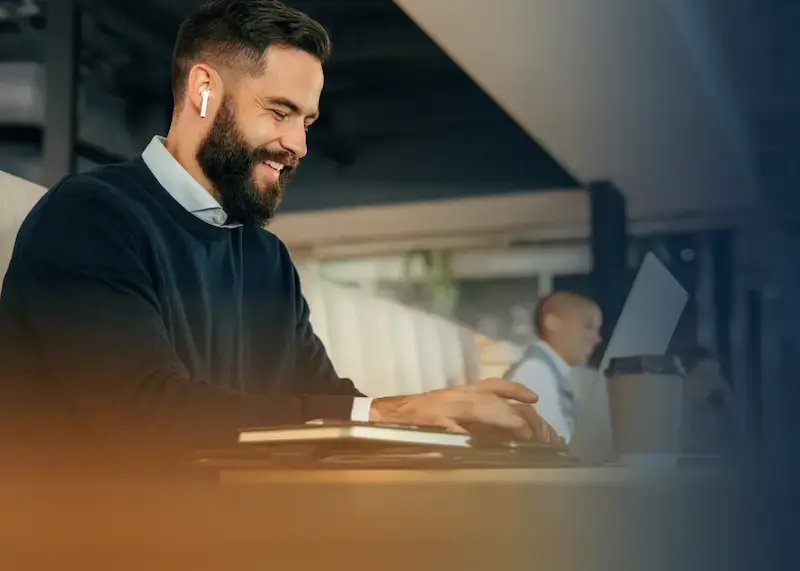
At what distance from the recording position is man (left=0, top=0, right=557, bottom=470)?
858 mm

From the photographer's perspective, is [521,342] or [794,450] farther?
[521,342]

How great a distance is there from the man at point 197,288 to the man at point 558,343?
0.70 ft

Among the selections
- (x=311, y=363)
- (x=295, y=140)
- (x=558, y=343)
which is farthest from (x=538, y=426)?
(x=295, y=140)

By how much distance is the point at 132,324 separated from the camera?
888mm

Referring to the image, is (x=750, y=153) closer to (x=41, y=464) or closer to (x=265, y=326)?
(x=265, y=326)

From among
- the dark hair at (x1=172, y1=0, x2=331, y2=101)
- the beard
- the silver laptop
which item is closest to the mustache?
the beard

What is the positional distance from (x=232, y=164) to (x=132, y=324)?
272mm

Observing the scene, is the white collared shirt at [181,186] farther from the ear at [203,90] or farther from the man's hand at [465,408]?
the man's hand at [465,408]

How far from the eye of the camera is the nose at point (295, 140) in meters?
1.10

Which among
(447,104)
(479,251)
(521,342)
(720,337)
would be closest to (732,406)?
(720,337)

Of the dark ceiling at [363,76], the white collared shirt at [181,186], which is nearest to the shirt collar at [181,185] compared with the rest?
the white collared shirt at [181,186]

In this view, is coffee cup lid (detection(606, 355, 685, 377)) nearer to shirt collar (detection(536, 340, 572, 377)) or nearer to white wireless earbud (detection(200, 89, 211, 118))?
shirt collar (detection(536, 340, 572, 377))

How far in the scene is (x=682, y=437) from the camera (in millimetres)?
828

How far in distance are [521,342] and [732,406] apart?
12.1 inches
